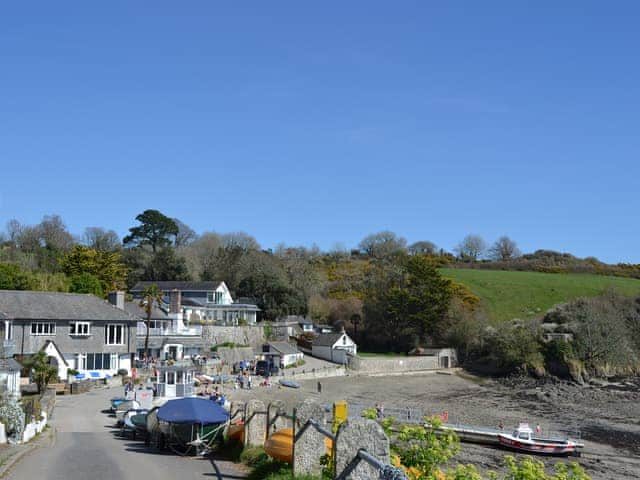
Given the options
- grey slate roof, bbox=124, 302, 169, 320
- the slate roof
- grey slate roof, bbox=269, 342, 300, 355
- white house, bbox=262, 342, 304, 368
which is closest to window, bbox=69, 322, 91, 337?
grey slate roof, bbox=124, 302, 169, 320

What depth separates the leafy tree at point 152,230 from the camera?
11069 cm

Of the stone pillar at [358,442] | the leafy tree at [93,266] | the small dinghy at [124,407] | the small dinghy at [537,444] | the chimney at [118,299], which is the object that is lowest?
the small dinghy at [537,444]

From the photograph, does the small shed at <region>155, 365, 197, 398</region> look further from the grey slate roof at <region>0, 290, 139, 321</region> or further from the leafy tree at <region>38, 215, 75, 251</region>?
the leafy tree at <region>38, 215, 75, 251</region>

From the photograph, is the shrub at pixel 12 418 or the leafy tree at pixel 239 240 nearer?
the shrub at pixel 12 418

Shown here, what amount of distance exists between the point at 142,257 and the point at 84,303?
1767 inches

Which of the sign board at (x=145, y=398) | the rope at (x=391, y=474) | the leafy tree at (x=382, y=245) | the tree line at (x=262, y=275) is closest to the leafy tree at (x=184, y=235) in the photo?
the tree line at (x=262, y=275)

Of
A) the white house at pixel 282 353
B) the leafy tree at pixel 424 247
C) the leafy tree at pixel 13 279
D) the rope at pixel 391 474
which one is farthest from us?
the leafy tree at pixel 424 247

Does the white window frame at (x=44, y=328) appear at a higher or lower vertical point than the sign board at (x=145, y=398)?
higher

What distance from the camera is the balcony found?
65.3 metres

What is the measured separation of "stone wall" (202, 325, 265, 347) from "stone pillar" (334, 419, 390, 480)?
62.2 meters

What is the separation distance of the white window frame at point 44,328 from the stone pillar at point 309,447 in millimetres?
40249

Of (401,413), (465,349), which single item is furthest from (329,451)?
(465,349)

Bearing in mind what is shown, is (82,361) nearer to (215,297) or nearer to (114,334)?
(114,334)

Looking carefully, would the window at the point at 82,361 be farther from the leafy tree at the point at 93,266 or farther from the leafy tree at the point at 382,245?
the leafy tree at the point at 382,245
